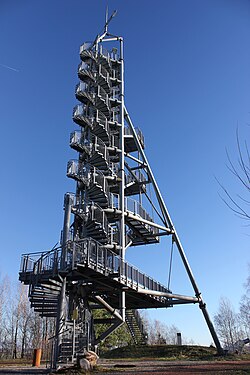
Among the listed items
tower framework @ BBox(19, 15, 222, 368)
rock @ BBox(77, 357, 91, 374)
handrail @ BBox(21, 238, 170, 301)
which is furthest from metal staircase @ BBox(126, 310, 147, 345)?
rock @ BBox(77, 357, 91, 374)

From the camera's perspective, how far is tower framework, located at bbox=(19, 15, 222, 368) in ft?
60.5

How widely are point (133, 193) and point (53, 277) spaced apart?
15.6m

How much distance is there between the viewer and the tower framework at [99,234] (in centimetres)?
1844

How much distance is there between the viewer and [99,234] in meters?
23.3

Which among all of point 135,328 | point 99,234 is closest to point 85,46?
point 99,234

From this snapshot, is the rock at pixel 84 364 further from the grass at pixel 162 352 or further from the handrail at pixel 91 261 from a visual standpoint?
the grass at pixel 162 352

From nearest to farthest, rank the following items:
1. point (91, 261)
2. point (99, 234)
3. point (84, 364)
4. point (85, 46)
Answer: point (84, 364)
point (91, 261)
point (99, 234)
point (85, 46)

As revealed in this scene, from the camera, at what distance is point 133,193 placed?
1283 inches

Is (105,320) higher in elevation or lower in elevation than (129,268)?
lower

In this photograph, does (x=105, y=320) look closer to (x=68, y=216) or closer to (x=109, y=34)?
(x=68, y=216)

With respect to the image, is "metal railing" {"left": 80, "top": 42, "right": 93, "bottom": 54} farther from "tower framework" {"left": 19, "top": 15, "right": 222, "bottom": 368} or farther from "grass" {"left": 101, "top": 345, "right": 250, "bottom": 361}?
"grass" {"left": 101, "top": 345, "right": 250, "bottom": 361}

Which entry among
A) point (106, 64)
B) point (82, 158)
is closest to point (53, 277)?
point (82, 158)

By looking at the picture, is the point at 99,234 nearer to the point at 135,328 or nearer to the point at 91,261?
the point at 91,261

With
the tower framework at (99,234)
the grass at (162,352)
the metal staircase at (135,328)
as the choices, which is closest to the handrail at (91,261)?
the tower framework at (99,234)
